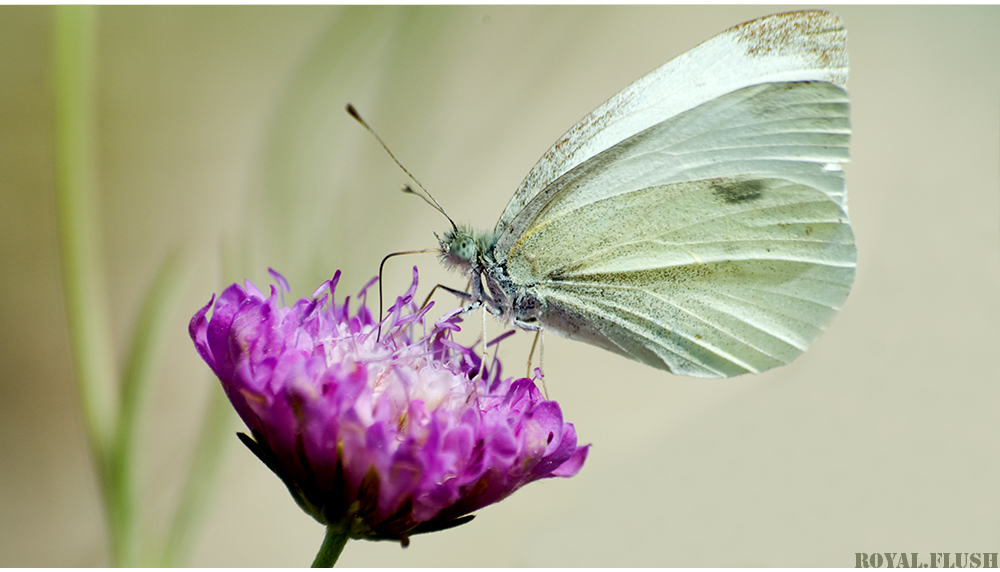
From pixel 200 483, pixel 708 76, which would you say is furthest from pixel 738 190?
pixel 200 483

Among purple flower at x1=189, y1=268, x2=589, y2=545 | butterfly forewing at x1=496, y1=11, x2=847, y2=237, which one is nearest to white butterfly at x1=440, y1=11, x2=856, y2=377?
butterfly forewing at x1=496, y1=11, x2=847, y2=237

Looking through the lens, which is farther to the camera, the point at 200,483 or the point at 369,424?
the point at 200,483

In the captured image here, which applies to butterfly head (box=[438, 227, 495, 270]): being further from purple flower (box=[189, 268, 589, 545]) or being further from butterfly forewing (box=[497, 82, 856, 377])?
purple flower (box=[189, 268, 589, 545])

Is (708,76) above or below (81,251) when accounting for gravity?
above

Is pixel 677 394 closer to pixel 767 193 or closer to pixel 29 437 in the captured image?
pixel 767 193

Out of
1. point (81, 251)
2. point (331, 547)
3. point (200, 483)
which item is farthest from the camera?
point (200, 483)

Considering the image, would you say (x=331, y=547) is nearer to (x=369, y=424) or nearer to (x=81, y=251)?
(x=369, y=424)

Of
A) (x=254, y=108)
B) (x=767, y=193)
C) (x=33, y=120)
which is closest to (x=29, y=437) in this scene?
(x=33, y=120)
